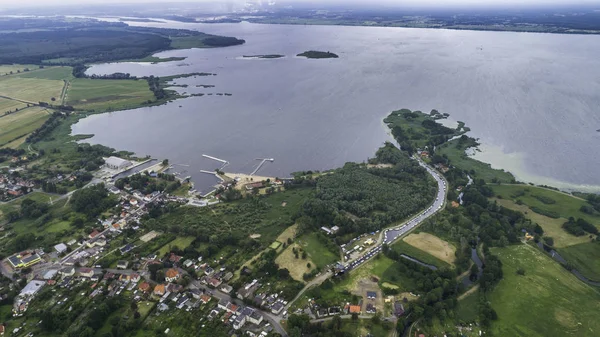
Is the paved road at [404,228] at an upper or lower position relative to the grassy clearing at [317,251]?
upper

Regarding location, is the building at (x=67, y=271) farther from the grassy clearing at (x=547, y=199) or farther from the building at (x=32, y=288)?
the grassy clearing at (x=547, y=199)

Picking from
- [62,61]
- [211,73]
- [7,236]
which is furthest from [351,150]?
[62,61]

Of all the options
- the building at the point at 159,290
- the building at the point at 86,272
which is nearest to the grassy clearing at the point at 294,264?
the building at the point at 159,290

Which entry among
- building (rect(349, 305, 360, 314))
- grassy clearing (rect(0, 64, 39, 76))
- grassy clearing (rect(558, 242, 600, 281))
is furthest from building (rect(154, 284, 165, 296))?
grassy clearing (rect(0, 64, 39, 76))

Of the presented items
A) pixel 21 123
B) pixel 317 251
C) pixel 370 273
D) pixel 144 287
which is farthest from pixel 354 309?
pixel 21 123

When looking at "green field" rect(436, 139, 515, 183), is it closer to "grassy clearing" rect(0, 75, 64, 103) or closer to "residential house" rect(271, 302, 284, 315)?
"residential house" rect(271, 302, 284, 315)

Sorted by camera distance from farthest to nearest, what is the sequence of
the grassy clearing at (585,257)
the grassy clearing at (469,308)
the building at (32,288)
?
the grassy clearing at (585,257) < the building at (32,288) < the grassy clearing at (469,308)
